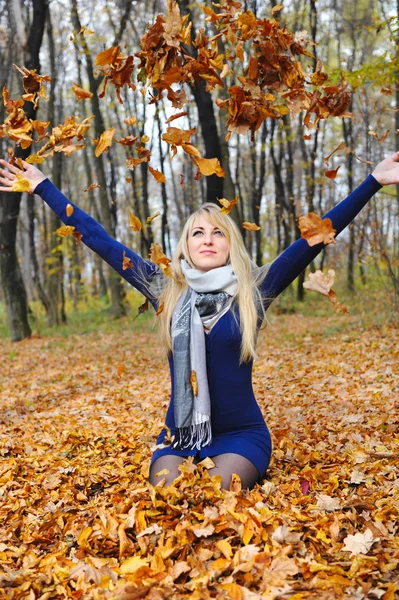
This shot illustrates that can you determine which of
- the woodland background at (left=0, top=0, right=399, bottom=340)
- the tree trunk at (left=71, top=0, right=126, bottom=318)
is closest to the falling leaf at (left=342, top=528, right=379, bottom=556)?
the woodland background at (left=0, top=0, right=399, bottom=340)

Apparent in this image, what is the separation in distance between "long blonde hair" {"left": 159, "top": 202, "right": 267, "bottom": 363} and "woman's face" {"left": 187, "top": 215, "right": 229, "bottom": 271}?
31 mm

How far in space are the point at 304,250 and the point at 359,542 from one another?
155 cm

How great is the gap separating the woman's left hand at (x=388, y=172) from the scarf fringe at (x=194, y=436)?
1665 millimetres

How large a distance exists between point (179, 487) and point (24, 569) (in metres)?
0.83

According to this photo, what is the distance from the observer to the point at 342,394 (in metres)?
5.05

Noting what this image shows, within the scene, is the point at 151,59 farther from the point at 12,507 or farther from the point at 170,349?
the point at 12,507

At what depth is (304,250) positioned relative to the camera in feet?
10.1

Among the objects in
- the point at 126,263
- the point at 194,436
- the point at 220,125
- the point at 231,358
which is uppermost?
the point at 220,125

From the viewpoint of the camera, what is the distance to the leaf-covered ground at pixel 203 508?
2189mm

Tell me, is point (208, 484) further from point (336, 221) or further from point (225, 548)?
point (336, 221)

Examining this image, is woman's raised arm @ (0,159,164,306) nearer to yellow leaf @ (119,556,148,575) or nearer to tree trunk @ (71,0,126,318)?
yellow leaf @ (119,556,148,575)

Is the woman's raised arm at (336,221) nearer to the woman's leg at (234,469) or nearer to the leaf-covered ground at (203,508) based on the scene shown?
the woman's leg at (234,469)

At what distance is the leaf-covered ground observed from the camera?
86.2 inches

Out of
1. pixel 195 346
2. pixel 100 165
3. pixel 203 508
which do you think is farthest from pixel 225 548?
pixel 100 165
